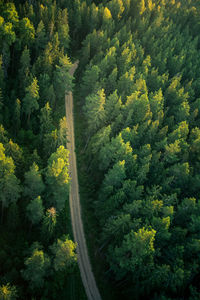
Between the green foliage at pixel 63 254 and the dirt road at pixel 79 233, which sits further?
the dirt road at pixel 79 233

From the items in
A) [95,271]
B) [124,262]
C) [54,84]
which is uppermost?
[54,84]

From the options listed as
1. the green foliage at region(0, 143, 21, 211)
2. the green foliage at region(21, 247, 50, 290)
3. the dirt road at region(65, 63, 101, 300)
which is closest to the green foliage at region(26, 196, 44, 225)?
the green foliage at region(0, 143, 21, 211)

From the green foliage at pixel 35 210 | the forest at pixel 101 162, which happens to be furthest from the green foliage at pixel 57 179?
the green foliage at pixel 35 210

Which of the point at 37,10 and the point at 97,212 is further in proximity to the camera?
the point at 37,10

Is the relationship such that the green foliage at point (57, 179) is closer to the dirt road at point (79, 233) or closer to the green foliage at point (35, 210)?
the green foliage at point (35, 210)

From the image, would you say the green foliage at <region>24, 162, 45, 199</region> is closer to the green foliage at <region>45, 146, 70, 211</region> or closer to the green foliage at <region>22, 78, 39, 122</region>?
the green foliage at <region>45, 146, 70, 211</region>

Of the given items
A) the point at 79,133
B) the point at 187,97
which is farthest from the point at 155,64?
the point at 79,133

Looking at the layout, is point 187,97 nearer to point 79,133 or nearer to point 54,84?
point 79,133

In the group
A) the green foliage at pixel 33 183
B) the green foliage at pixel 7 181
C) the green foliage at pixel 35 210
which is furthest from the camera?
the green foliage at pixel 33 183
